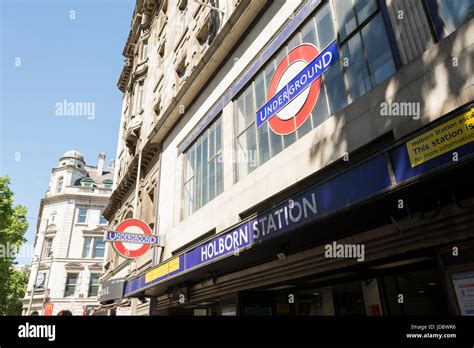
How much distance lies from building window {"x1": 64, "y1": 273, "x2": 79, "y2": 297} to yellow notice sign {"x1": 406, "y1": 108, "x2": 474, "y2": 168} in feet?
168

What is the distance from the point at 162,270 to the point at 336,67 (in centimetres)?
939

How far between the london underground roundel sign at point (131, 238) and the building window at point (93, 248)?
1456 inches

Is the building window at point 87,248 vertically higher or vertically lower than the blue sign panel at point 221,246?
higher

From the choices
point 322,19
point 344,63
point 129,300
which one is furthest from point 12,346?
point 129,300

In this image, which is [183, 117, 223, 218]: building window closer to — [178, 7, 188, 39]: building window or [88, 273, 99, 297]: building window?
[178, 7, 188, 39]: building window

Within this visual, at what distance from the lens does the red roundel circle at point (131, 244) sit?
1523 centimetres

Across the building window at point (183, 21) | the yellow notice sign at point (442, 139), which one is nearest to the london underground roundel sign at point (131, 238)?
the yellow notice sign at point (442, 139)

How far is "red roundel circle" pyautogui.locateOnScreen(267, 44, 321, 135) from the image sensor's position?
9508mm

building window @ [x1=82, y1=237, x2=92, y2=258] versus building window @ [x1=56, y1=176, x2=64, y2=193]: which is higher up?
building window @ [x1=56, y1=176, x2=64, y2=193]

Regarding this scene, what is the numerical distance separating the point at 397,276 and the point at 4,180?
27004 millimetres

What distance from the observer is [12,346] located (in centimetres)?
221

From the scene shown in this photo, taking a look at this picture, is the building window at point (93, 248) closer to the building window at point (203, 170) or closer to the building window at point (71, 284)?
the building window at point (71, 284)

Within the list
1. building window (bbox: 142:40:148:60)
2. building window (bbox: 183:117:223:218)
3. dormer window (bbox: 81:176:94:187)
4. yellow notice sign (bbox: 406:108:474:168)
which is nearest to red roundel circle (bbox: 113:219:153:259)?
building window (bbox: 183:117:223:218)

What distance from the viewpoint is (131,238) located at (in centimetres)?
1492
